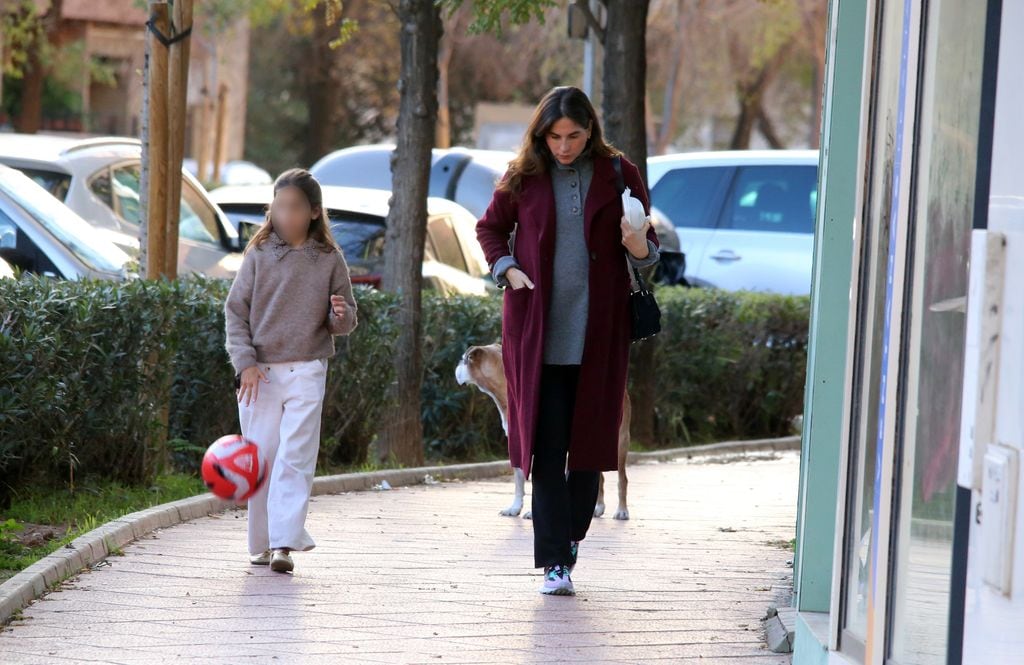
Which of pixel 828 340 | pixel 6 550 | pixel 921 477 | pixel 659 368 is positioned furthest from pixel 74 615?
pixel 659 368

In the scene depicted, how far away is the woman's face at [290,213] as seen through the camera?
6586 millimetres

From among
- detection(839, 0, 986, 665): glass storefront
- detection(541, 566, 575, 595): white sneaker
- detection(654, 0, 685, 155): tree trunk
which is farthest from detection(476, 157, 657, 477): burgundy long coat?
detection(654, 0, 685, 155): tree trunk

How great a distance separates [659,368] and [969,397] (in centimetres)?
994

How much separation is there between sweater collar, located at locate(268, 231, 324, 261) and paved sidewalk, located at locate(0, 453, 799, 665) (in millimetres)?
1318

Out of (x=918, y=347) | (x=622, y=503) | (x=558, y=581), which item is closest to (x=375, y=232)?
(x=622, y=503)

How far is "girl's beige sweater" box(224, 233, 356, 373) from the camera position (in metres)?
6.55

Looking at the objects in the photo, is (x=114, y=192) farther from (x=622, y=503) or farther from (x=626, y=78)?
(x=622, y=503)

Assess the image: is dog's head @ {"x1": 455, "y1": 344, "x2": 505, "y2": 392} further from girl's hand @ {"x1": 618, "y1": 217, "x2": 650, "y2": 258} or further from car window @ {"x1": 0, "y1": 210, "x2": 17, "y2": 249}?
car window @ {"x1": 0, "y1": 210, "x2": 17, "y2": 249}

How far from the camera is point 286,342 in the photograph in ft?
21.5

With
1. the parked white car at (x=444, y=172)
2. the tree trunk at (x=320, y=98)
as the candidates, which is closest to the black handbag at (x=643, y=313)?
the parked white car at (x=444, y=172)

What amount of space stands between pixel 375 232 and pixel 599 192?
6204 millimetres

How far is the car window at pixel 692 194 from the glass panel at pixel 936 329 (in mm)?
11932

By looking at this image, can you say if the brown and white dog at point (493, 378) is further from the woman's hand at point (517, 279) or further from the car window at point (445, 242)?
the car window at point (445, 242)

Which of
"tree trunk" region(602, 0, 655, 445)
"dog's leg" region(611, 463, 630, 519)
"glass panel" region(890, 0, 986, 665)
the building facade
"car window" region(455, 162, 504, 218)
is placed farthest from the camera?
"car window" region(455, 162, 504, 218)
